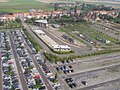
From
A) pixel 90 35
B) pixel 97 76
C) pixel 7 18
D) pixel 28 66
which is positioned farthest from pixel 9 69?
pixel 7 18

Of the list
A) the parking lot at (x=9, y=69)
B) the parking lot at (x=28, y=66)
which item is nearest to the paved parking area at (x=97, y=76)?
the parking lot at (x=28, y=66)

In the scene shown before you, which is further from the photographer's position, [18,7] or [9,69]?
[18,7]

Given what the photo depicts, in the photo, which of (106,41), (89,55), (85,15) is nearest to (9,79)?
(89,55)

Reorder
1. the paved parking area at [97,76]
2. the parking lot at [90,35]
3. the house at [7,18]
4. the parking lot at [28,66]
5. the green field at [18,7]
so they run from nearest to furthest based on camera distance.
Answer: the parking lot at [28,66] < the paved parking area at [97,76] < the parking lot at [90,35] < the house at [7,18] < the green field at [18,7]

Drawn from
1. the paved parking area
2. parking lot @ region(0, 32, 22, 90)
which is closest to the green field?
parking lot @ region(0, 32, 22, 90)

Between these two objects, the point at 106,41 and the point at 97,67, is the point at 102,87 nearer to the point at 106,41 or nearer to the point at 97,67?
the point at 97,67

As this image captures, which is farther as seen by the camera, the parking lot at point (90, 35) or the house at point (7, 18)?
the house at point (7, 18)

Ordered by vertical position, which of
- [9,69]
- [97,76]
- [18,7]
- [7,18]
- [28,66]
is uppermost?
[18,7]

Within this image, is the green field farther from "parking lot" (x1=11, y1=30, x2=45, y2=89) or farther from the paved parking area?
the paved parking area

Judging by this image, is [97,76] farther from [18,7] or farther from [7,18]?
[18,7]

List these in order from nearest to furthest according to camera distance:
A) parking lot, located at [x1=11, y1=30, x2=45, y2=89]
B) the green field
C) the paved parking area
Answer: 1. parking lot, located at [x1=11, y1=30, x2=45, y2=89]
2. the paved parking area
3. the green field

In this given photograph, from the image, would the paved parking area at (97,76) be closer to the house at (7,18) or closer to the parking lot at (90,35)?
the parking lot at (90,35)
